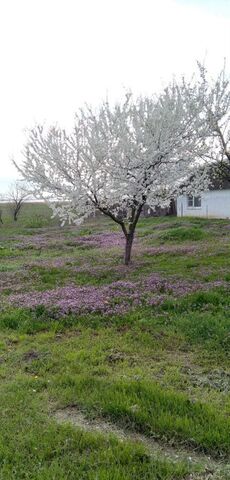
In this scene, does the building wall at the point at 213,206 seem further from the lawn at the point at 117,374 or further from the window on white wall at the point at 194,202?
the lawn at the point at 117,374

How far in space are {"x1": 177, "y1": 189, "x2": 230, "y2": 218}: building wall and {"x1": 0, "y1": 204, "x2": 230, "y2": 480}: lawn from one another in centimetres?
2094

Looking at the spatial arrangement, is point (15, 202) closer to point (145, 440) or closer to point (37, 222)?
point (37, 222)

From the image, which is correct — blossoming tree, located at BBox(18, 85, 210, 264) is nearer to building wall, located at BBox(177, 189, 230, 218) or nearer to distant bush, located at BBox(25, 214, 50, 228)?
building wall, located at BBox(177, 189, 230, 218)

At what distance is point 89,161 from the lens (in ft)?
40.9

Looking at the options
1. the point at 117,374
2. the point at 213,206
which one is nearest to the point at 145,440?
the point at 117,374

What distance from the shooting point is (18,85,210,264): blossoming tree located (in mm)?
12258

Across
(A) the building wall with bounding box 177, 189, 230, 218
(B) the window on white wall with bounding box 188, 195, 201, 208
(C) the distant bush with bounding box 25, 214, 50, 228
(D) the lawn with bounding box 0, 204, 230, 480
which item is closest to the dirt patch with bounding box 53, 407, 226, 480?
(D) the lawn with bounding box 0, 204, 230, 480

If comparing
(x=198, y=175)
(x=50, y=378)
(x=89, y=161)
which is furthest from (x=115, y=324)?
(x=198, y=175)

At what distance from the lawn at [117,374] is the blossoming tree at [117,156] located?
93.5 inches

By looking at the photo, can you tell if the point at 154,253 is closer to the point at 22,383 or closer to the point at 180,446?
the point at 22,383

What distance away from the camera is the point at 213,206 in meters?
33.3

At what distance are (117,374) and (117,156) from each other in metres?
7.98

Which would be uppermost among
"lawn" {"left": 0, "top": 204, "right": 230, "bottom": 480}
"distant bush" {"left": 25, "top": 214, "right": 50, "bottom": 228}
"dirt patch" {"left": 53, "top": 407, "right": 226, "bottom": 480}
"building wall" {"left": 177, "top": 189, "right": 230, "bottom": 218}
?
"building wall" {"left": 177, "top": 189, "right": 230, "bottom": 218}

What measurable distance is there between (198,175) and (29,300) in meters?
8.39
